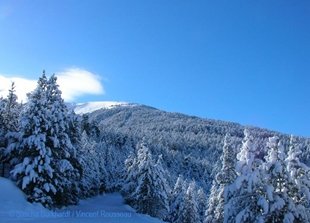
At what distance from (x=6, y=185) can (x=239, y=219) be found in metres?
19.3

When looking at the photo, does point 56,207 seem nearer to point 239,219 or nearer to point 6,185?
point 6,185

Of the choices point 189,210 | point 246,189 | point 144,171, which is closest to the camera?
point 246,189

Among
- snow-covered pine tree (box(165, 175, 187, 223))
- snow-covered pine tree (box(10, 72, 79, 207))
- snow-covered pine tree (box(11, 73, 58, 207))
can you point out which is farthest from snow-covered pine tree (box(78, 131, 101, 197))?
snow-covered pine tree (box(11, 73, 58, 207))

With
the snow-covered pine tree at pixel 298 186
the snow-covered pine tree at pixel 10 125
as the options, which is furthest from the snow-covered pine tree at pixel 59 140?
the snow-covered pine tree at pixel 298 186

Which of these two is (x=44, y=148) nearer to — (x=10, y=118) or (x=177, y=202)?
(x=10, y=118)

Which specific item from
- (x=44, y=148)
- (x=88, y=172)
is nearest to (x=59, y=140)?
(x=44, y=148)

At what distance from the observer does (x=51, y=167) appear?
38.5m

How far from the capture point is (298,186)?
25969mm

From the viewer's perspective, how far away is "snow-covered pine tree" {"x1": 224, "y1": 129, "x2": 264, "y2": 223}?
25.9 metres

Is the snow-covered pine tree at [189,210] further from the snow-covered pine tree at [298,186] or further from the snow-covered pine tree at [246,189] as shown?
the snow-covered pine tree at [298,186]

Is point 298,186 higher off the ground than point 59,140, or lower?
lower

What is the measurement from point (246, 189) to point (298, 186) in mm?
2964

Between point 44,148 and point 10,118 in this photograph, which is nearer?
point 44,148

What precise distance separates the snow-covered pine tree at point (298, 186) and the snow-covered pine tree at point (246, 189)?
178 cm
